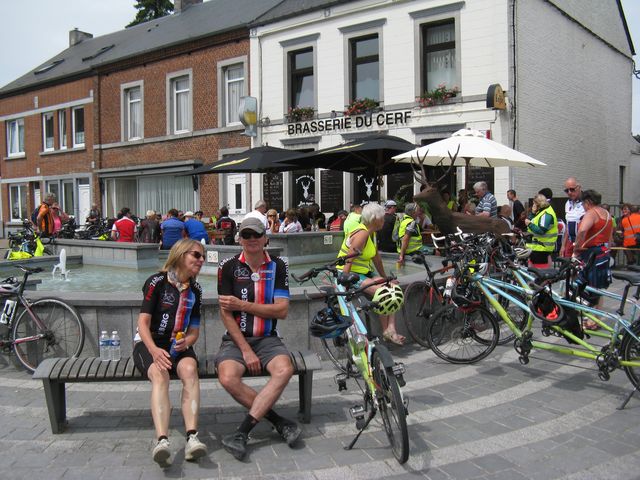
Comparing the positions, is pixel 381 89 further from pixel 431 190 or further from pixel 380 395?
pixel 380 395

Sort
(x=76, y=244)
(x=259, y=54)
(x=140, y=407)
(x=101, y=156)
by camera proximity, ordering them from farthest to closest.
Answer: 1. (x=101, y=156)
2. (x=259, y=54)
3. (x=76, y=244)
4. (x=140, y=407)

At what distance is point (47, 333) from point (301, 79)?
15695 millimetres

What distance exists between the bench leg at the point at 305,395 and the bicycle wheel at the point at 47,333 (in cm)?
253

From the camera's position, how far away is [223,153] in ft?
71.8

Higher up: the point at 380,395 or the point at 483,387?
the point at 380,395

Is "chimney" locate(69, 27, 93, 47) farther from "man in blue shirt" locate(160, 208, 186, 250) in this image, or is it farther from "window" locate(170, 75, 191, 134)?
"man in blue shirt" locate(160, 208, 186, 250)

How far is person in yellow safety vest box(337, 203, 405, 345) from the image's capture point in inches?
232

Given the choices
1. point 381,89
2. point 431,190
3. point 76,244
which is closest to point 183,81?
point 381,89

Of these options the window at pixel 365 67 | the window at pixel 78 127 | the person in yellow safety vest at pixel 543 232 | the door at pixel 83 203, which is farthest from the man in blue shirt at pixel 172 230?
the window at pixel 78 127

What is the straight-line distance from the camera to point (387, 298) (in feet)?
16.5

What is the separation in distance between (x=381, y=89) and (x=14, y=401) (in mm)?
14668

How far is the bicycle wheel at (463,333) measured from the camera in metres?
6.20

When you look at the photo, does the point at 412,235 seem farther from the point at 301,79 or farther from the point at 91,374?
the point at 301,79

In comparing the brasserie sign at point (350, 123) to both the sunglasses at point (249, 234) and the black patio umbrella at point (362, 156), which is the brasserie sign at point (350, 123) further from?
the sunglasses at point (249, 234)
